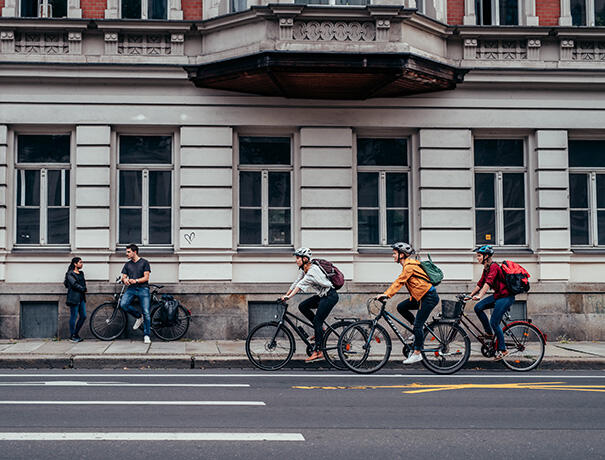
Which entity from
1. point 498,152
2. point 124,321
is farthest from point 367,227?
point 124,321

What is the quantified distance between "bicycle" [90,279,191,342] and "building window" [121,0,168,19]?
560 centimetres

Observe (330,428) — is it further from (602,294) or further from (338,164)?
(602,294)

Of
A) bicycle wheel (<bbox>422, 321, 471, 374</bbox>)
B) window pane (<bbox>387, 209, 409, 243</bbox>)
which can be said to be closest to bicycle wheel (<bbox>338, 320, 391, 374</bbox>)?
bicycle wheel (<bbox>422, 321, 471, 374</bbox>)

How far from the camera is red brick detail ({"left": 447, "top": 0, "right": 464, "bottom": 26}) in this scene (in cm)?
1495

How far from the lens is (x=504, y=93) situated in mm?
14844

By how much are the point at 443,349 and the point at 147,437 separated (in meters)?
5.72

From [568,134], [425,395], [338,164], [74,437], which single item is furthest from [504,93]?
[74,437]

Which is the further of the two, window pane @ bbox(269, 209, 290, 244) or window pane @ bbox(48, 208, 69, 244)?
window pane @ bbox(269, 209, 290, 244)

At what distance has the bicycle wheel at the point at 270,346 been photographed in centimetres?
1078

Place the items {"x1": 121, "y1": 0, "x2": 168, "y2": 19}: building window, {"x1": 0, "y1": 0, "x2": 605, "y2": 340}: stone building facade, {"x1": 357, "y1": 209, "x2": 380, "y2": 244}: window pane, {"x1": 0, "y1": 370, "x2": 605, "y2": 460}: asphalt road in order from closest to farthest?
{"x1": 0, "y1": 370, "x2": 605, "y2": 460}: asphalt road, {"x1": 0, "y1": 0, "x2": 605, "y2": 340}: stone building facade, {"x1": 121, "y1": 0, "x2": 168, "y2": 19}: building window, {"x1": 357, "y1": 209, "x2": 380, "y2": 244}: window pane

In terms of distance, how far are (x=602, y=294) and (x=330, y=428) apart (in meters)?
9.97

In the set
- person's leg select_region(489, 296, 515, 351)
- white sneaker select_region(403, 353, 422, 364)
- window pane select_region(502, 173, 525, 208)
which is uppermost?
window pane select_region(502, 173, 525, 208)

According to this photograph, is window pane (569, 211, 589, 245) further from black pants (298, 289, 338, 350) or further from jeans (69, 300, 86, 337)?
jeans (69, 300, 86, 337)

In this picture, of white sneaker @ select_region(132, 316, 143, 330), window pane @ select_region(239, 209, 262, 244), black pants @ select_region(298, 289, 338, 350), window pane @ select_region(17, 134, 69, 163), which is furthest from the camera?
window pane @ select_region(239, 209, 262, 244)
